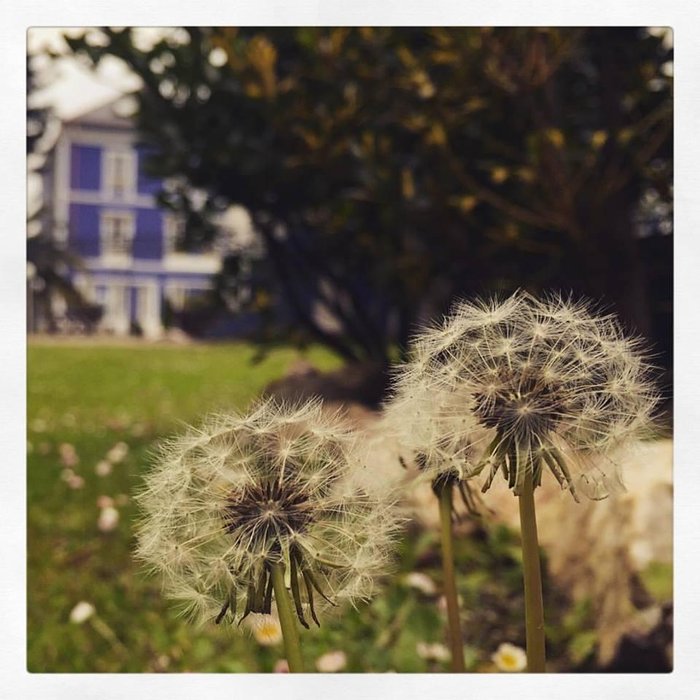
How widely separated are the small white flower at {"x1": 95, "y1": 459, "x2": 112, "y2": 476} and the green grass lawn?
14 mm

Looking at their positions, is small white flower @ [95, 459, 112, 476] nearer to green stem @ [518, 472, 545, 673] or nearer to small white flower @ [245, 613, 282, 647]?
small white flower @ [245, 613, 282, 647]

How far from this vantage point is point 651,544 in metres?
1.44

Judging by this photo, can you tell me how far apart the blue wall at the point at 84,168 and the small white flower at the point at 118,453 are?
1.91 ft

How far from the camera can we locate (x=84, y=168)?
1.64m

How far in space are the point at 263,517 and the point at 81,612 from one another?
1.13m

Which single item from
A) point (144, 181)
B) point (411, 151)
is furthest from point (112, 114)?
point (411, 151)

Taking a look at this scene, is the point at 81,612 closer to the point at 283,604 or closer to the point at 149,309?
the point at 149,309

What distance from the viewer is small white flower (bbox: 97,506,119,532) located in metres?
1.43

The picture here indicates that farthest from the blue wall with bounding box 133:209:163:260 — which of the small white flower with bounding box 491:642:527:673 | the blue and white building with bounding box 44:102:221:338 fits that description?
the small white flower with bounding box 491:642:527:673

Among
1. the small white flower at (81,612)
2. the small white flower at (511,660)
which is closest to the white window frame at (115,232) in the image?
the small white flower at (81,612)
